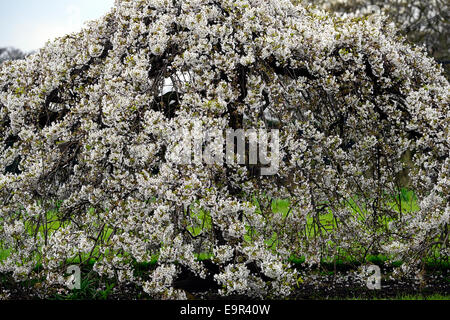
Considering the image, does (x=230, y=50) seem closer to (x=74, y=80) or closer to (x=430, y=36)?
(x=74, y=80)

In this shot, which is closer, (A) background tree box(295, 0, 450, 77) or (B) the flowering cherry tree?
(B) the flowering cherry tree

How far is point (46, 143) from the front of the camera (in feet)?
11.4

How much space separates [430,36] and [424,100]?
11.8m

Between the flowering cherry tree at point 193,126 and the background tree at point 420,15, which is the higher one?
the background tree at point 420,15

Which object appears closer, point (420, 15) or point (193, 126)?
point (193, 126)

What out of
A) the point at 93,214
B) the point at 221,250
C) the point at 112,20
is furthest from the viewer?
the point at 112,20

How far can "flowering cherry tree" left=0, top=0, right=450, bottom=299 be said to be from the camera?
2951mm

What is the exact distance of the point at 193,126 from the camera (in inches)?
114

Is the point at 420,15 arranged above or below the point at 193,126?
above

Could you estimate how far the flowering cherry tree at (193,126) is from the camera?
295 centimetres

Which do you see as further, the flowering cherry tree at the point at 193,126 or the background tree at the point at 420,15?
the background tree at the point at 420,15

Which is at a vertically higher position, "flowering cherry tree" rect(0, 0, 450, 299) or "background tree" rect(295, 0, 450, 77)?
"background tree" rect(295, 0, 450, 77)

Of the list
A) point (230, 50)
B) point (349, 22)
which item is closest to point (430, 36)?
point (349, 22)

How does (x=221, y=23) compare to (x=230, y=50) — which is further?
(x=221, y=23)
